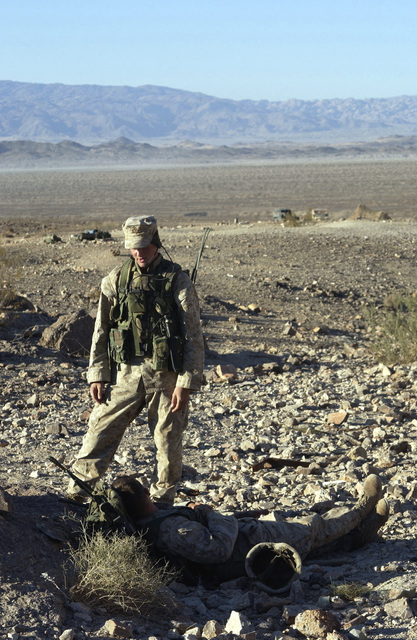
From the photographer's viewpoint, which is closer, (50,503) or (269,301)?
(50,503)

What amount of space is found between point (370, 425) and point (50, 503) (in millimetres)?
3419

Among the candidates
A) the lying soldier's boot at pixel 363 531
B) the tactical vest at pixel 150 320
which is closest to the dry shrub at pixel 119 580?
the tactical vest at pixel 150 320

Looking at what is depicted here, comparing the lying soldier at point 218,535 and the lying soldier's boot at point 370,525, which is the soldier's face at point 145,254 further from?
the lying soldier's boot at point 370,525

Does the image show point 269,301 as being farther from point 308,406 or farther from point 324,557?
point 324,557

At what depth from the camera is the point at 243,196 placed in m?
48.2

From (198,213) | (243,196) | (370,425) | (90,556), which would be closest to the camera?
(90,556)

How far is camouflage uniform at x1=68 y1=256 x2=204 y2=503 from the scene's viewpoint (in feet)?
15.2

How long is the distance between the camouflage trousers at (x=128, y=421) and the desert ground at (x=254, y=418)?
283 mm

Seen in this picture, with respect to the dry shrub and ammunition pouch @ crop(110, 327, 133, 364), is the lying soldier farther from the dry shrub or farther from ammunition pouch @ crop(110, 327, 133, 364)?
ammunition pouch @ crop(110, 327, 133, 364)

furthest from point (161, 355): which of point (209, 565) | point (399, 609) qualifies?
point (399, 609)

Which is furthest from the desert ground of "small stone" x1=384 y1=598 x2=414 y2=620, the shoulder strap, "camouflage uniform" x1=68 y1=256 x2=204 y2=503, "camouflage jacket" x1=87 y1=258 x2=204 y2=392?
the shoulder strap

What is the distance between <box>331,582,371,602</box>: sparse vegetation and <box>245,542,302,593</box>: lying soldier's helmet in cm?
22

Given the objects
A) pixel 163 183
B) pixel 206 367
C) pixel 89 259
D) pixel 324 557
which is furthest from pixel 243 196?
pixel 324 557

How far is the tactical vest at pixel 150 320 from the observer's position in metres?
4.61
